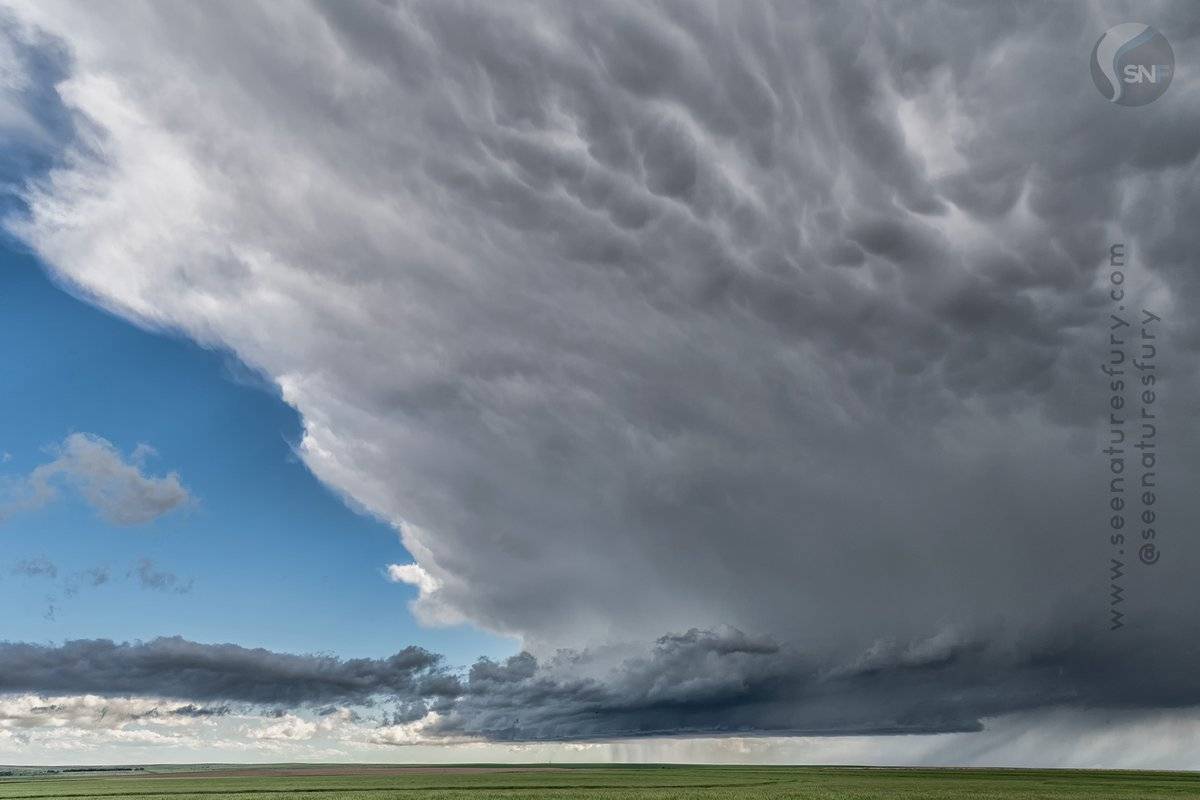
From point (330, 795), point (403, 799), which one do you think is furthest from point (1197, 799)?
point (330, 795)

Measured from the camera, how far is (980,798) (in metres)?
103

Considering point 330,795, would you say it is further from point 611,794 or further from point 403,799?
point 611,794

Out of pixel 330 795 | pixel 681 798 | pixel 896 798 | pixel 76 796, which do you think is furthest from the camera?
pixel 76 796

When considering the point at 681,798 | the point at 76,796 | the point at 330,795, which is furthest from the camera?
the point at 76,796

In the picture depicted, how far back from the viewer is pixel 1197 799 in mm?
105438

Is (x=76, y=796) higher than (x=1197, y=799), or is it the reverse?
(x=1197, y=799)

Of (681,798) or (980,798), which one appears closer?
(980,798)

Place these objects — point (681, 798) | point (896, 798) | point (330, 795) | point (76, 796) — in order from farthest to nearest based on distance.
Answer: point (76, 796) < point (330, 795) < point (681, 798) < point (896, 798)

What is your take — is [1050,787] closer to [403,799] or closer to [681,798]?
[681,798]

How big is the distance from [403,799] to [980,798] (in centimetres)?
7776

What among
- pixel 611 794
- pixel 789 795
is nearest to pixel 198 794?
pixel 611 794

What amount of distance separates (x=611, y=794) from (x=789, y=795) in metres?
25.6

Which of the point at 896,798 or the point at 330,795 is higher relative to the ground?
the point at 896,798

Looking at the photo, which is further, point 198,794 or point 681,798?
point 198,794
